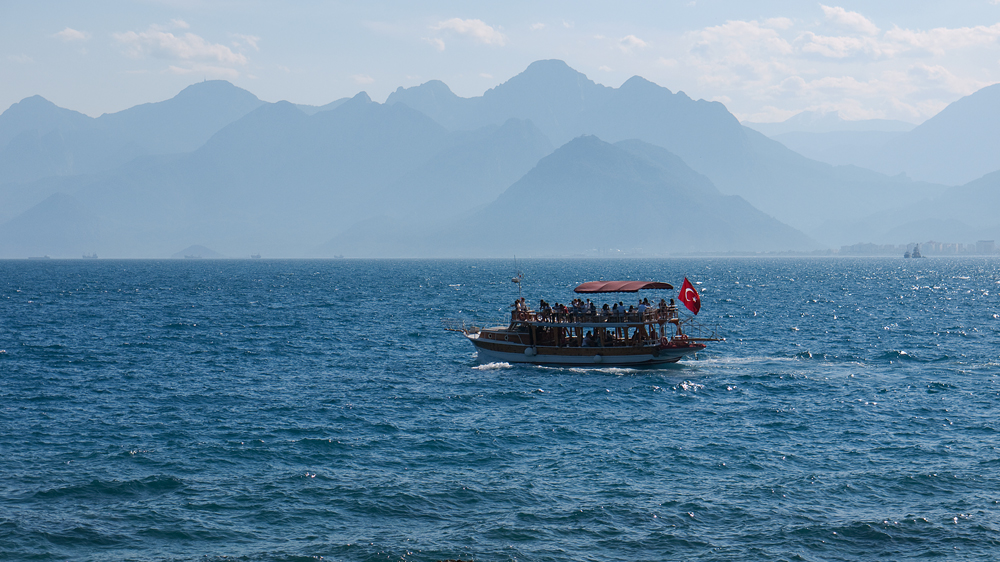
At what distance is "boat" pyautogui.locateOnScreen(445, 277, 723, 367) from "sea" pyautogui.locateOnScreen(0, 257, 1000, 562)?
99 cm

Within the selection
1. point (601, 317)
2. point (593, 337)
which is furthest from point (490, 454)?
point (593, 337)

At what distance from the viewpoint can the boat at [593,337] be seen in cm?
4956

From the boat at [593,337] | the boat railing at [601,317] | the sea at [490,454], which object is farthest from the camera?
the boat at [593,337]

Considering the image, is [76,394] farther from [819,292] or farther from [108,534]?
[819,292]

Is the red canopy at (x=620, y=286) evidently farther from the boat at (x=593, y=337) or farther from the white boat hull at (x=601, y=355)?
the white boat hull at (x=601, y=355)

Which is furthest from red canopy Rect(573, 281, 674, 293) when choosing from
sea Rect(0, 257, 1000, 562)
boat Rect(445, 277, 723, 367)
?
sea Rect(0, 257, 1000, 562)

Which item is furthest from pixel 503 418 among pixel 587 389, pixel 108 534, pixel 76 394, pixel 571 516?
pixel 76 394

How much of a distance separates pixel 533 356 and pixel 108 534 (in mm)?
32003

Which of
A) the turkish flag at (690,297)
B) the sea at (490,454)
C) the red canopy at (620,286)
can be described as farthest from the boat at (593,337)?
the turkish flag at (690,297)

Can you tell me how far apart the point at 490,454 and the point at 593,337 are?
21.6 meters

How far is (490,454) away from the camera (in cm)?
3048

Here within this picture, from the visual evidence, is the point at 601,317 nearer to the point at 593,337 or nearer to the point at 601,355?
the point at 593,337

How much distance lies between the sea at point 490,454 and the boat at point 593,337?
99 centimetres

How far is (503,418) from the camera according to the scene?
120ft
